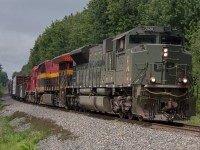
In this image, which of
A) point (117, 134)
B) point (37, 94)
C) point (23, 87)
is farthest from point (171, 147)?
point (23, 87)

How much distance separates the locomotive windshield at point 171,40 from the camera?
16.4 metres

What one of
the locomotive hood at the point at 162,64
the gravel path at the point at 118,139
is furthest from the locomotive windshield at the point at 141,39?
the gravel path at the point at 118,139

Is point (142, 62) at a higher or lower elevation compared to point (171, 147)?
higher

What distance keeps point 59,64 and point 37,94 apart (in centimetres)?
894

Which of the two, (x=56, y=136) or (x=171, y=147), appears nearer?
(x=171, y=147)

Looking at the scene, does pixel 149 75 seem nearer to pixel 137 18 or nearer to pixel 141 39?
pixel 141 39

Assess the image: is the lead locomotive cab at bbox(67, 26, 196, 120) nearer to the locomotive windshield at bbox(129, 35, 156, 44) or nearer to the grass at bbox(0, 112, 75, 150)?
the locomotive windshield at bbox(129, 35, 156, 44)

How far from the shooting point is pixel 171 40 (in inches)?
653

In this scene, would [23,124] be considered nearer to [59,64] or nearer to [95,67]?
[95,67]

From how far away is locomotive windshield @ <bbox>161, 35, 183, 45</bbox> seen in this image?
16.4m

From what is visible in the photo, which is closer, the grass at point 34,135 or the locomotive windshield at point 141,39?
the grass at point 34,135

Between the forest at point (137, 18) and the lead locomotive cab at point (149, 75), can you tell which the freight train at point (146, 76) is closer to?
the lead locomotive cab at point (149, 75)

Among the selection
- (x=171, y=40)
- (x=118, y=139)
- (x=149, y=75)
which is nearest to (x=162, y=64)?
(x=149, y=75)

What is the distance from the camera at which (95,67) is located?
2134 centimetres
